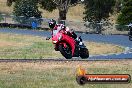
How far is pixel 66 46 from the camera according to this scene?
10961 mm

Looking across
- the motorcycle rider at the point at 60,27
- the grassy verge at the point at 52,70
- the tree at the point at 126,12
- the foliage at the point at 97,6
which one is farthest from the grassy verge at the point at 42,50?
the tree at the point at 126,12

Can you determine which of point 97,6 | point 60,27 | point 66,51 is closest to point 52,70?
point 97,6

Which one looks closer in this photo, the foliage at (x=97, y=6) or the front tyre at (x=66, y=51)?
the front tyre at (x=66, y=51)

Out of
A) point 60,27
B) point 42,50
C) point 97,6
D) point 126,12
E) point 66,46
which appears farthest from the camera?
point 126,12

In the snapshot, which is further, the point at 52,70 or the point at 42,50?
the point at 52,70

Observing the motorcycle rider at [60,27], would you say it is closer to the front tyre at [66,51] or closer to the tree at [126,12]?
the front tyre at [66,51]

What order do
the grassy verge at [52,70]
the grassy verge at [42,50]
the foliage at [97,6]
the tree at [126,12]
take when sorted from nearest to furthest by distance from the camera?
the grassy verge at [52,70]
the foliage at [97,6]
the grassy verge at [42,50]
the tree at [126,12]

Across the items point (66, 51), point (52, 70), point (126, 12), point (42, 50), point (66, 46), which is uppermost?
point (66, 46)

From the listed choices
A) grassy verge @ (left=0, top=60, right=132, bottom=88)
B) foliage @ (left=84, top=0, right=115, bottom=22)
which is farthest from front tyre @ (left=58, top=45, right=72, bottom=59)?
foliage @ (left=84, top=0, right=115, bottom=22)

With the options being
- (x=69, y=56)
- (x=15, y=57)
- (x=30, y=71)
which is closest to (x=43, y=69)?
(x=30, y=71)

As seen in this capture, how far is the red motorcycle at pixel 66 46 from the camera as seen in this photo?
10516mm

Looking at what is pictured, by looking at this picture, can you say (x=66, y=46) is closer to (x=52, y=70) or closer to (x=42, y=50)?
(x=42, y=50)

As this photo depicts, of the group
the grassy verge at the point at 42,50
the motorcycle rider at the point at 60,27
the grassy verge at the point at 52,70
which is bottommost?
the grassy verge at the point at 52,70

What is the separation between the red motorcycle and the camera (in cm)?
1052
